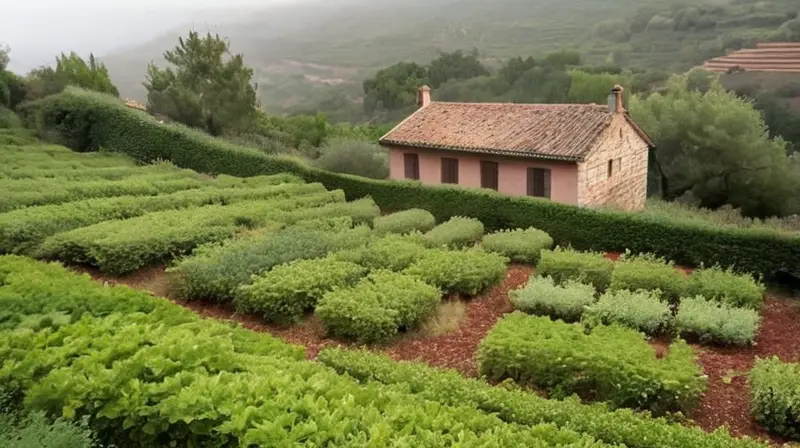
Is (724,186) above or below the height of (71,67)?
below

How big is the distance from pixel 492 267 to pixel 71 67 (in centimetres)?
4186

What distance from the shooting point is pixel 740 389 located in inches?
394

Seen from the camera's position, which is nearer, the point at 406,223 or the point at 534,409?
the point at 534,409

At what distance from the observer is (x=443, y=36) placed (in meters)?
96.1

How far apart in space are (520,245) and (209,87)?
2859cm

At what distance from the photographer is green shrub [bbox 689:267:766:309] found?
44.0 ft

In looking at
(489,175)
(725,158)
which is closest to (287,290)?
(489,175)

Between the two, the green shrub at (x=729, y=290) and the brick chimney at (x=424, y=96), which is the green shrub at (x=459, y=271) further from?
the brick chimney at (x=424, y=96)

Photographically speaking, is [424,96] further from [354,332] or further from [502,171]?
[354,332]

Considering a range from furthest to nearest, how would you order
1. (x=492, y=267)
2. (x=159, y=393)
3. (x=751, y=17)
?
(x=751, y=17) → (x=492, y=267) → (x=159, y=393)

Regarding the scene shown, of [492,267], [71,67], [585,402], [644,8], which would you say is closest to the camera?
[585,402]

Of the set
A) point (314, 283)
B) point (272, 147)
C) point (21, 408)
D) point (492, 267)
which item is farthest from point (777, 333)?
point (272, 147)

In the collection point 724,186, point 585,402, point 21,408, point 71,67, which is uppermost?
point 71,67

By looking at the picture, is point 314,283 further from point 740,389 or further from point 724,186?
point 724,186
